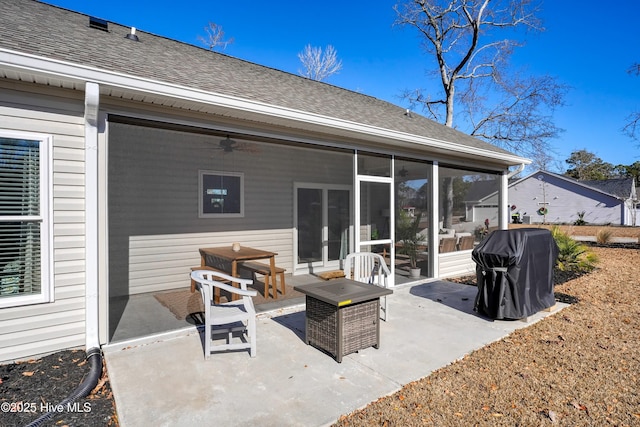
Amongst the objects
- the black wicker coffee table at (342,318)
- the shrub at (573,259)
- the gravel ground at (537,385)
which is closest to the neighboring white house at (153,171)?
the shrub at (573,259)

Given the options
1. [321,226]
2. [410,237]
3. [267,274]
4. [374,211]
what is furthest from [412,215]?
[267,274]

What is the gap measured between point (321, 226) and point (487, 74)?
12969 mm

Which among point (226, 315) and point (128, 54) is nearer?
point (226, 315)

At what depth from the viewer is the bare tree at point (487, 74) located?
1470 cm

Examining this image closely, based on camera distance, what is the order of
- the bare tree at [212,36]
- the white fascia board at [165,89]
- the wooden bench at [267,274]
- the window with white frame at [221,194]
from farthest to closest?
the bare tree at [212,36] → the window with white frame at [221,194] → the wooden bench at [267,274] → the white fascia board at [165,89]

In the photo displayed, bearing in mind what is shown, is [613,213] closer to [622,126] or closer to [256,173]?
[622,126]

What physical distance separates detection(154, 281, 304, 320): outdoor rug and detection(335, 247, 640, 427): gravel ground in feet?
9.53

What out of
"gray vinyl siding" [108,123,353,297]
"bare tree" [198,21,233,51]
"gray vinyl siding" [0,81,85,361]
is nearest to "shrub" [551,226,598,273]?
"gray vinyl siding" [108,123,353,297]

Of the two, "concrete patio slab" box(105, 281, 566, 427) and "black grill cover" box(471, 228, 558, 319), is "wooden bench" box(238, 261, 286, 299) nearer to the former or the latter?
"concrete patio slab" box(105, 281, 566, 427)

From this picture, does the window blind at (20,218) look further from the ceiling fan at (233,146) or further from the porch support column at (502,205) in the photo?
the porch support column at (502,205)

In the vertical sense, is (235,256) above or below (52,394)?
above

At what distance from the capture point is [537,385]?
2.78m

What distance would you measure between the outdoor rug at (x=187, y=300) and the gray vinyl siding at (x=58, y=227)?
133 cm

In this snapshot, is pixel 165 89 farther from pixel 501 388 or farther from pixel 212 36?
pixel 212 36
